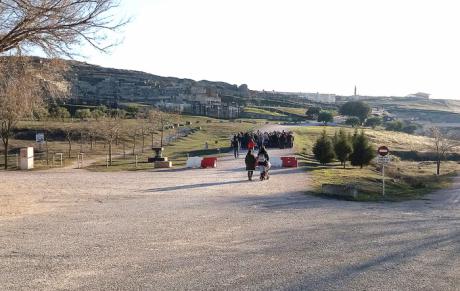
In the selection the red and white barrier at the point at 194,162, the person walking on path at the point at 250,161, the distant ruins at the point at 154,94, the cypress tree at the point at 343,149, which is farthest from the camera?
the distant ruins at the point at 154,94

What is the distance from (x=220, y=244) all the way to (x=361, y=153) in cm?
3205

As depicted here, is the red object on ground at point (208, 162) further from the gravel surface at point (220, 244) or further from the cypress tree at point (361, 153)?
the gravel surface at point (220, 244)

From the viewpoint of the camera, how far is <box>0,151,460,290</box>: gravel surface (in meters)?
7.84

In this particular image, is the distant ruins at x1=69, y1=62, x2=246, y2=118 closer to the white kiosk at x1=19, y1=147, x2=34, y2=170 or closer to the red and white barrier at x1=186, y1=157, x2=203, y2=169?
the white kiosk at x1=19, y1=147, x2=34, y2=170

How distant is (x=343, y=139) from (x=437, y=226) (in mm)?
27278

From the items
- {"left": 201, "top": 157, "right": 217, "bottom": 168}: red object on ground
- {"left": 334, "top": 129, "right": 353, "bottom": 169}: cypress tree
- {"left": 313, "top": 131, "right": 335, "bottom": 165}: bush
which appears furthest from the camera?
{"left": 334, "top": 129, "right": 353, "bottom": 169}: cypress tree

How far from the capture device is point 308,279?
789 cm

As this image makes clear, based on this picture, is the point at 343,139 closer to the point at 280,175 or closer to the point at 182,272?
the point at 280,175

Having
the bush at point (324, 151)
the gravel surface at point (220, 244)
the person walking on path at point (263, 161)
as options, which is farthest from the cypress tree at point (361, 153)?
the gravel surface at point (220, 244)

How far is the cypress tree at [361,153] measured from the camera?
40750 mm

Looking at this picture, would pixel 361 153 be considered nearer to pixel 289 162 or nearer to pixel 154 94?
pixel 289 162

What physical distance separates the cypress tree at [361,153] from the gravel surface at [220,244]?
2257 cm

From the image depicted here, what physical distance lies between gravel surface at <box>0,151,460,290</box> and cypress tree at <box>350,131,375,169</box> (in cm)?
2257

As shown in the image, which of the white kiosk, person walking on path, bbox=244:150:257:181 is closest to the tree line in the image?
person walking on path, bbox=244:150:257:181
